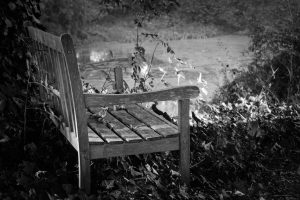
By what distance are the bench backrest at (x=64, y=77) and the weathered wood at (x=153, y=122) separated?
43cm

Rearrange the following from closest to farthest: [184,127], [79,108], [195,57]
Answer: [79,108] < [184,127] < [195,57]

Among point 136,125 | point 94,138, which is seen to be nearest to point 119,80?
point 136,125

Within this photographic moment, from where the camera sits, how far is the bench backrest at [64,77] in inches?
78.9

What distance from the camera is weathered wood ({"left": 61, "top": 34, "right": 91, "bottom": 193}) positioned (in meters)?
1.97

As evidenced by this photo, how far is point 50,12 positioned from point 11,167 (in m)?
6.08

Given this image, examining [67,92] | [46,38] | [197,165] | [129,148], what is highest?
[46,38]

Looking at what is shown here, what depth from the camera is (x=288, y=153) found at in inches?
128

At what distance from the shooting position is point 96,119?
2570 millimetres

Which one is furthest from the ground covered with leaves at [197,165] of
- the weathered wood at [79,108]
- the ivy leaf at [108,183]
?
the weathered wood at [79,108]

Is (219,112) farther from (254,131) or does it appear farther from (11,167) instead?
(11,167)

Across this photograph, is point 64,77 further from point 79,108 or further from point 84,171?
point 84,171

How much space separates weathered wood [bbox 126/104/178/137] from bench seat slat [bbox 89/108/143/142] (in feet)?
0.44

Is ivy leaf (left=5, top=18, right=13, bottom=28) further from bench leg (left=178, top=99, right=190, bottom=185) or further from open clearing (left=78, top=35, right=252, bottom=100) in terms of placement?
open clearing (left=78, top=35, right=252, bottom=100)

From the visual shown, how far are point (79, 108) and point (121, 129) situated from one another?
0.36 meters
